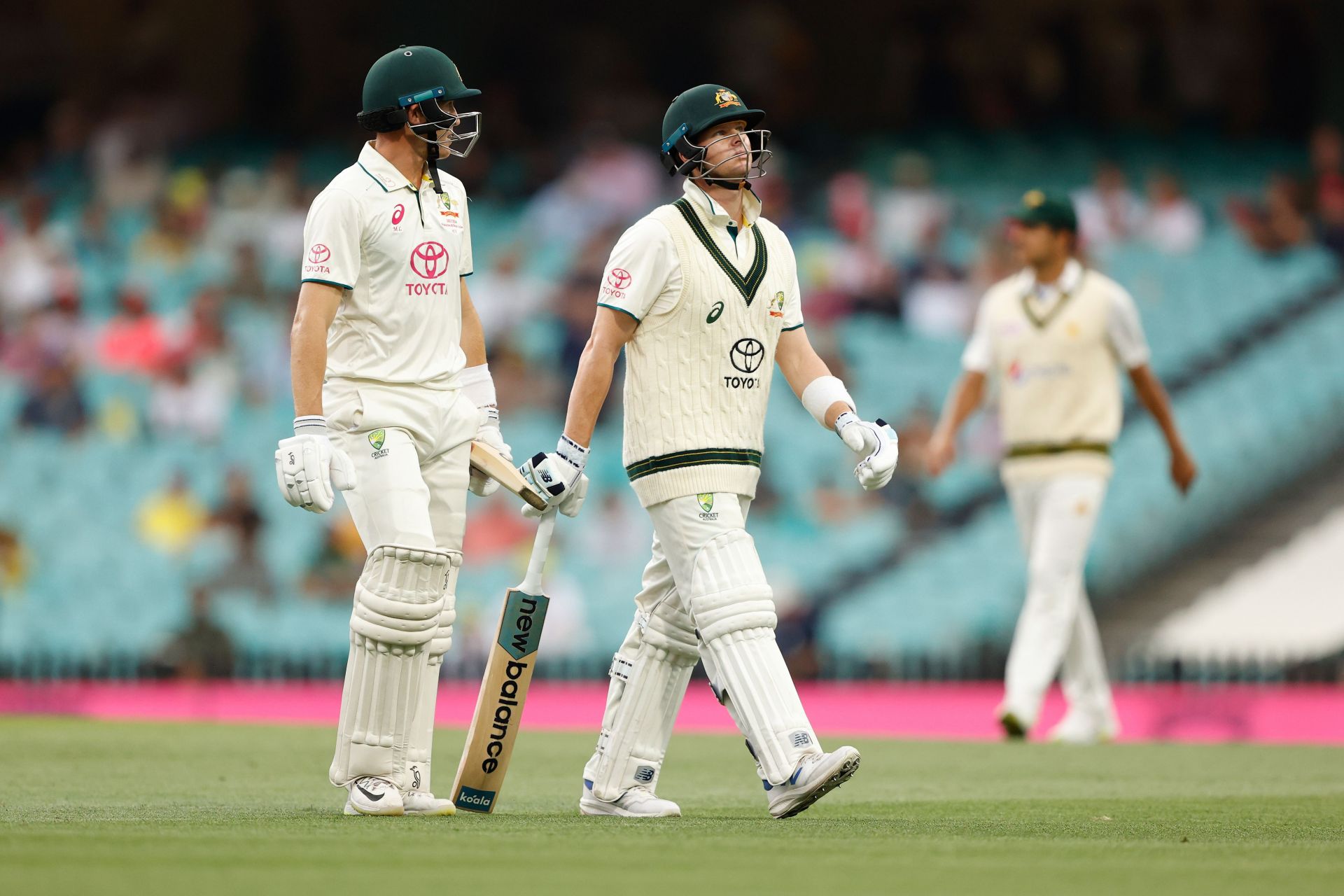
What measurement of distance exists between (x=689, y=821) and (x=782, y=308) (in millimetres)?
1676

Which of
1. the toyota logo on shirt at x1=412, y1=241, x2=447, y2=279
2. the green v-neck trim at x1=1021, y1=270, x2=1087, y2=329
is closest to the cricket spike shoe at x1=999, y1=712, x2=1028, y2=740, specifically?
the green v-neck trim at x1=1021, y1=270, x2=1087, y2=329

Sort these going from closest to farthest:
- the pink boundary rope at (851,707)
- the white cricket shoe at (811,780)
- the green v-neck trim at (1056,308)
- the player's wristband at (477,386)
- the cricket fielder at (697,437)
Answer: the white cricket shoe at (811,780), the cricket fielder at (697,437), the player's wristband at (477,386), the green v-neck trim at (1056,308), the pink boundary rope at (851,707)

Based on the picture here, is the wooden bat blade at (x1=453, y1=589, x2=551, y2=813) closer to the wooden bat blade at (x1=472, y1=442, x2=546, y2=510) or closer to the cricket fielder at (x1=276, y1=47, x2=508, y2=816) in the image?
the cricket fielder at (x1=276, y1=47, x2=508, y2=816)

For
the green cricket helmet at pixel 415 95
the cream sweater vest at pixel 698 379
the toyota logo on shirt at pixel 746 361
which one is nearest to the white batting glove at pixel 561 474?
the cream sweater vest at pixel 698 379

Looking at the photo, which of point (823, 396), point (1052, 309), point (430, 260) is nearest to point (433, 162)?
point (430, 260)

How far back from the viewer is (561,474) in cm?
622

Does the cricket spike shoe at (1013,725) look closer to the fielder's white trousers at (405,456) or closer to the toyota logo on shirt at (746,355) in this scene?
the toyota logo on shirt at (746,355)

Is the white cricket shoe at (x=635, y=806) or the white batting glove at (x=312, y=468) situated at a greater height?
the white batting glove at (x=312, y=468)

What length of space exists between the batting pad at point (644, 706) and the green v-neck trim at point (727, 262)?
3.46 ft

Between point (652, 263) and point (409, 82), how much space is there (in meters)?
1.01

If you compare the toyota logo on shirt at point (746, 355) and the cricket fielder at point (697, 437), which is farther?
the toyota logo on shirt at point (746, 355)

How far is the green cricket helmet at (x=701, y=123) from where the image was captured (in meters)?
6.38

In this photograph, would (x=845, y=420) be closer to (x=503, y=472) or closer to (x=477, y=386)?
(x=503, y=472)

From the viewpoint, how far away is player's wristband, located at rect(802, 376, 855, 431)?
654 centimetres
